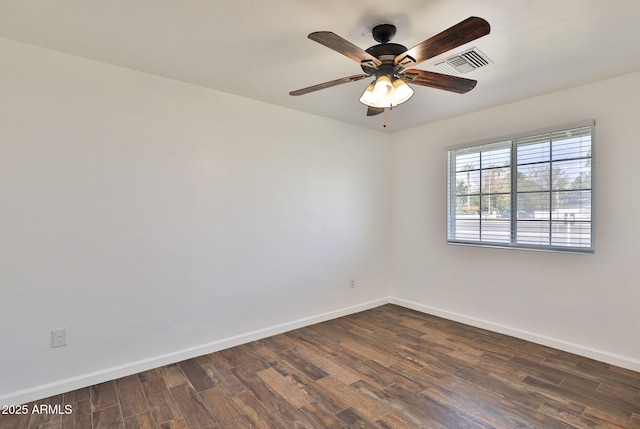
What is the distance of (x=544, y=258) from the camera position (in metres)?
3.13

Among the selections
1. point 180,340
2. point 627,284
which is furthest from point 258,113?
point 627,284

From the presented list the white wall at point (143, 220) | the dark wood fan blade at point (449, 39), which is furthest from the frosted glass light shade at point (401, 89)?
the white wall at point (143, 220)

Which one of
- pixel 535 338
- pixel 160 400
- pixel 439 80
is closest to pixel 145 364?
pixel 160 400

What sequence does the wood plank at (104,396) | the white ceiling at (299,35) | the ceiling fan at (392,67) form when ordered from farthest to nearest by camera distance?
the wood plank at (104,396), the white ceiling at (299,35), the ceiling fan at (392,67)

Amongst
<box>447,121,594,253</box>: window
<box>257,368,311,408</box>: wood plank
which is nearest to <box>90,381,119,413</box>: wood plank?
<box>257,368,311,408</box>: wood plank

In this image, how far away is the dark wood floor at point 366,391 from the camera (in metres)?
2.00

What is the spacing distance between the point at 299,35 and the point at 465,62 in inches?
49.6

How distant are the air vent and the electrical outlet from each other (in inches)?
133

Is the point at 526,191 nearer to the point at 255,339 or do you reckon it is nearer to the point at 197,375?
the point at 255,339

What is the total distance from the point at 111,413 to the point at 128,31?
242cm

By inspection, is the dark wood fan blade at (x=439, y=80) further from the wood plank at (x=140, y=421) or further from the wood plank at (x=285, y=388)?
the wood plank at (x=140, y=421)

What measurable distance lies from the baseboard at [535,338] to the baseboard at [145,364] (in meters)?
1.26

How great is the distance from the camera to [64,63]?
91.3 inches

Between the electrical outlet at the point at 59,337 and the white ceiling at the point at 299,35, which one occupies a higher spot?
the white ceiling at the point at 299,35
